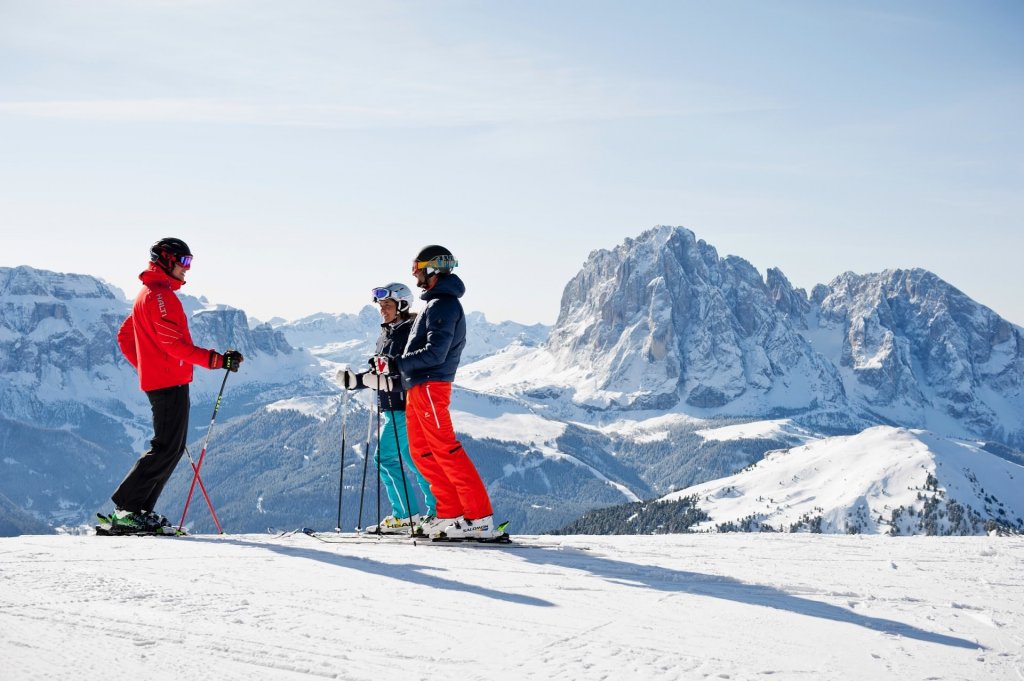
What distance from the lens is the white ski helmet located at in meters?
12.5

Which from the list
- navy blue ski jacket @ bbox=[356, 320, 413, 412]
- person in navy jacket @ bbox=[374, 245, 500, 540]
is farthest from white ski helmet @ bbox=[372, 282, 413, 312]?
person in navy jacket @ bbox=[374, 245, 500, 540]

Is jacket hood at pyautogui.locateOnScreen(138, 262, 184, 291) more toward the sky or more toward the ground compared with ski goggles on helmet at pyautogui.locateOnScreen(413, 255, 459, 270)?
more toward the ground

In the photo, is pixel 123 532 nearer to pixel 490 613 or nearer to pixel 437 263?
pixel 437 263

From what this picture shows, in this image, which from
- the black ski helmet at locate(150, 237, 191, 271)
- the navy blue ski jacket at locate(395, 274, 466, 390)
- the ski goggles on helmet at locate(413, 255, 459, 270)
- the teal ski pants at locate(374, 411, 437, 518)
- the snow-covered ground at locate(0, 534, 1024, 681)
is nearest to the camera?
the snow-covered ground at locate(0, 534, 1024, 681)

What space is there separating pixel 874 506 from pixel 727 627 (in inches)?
7319

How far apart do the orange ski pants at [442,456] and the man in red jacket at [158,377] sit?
2305mm

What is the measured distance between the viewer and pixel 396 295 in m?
12.6

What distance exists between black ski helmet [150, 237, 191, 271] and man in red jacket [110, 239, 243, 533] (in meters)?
0.01

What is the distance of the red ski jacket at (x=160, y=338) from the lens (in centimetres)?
1071

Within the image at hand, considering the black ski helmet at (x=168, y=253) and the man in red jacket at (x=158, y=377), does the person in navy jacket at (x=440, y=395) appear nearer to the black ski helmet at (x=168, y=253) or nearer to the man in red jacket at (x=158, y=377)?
the man in red jacket at (x=158, y=377)

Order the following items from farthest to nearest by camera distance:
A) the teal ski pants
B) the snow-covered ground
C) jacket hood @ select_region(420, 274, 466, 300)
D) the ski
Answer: the teal ski pants → the ski → jacket hood @ select_region(420, 274, 466, 300) → the snow-covered ground

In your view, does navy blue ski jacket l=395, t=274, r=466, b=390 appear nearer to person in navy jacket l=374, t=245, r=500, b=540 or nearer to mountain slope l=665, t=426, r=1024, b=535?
person in navy jacket l=374, t=245, r=500, b=540

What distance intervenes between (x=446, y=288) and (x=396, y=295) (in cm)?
245

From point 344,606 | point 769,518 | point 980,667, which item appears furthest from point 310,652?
point 769,518
